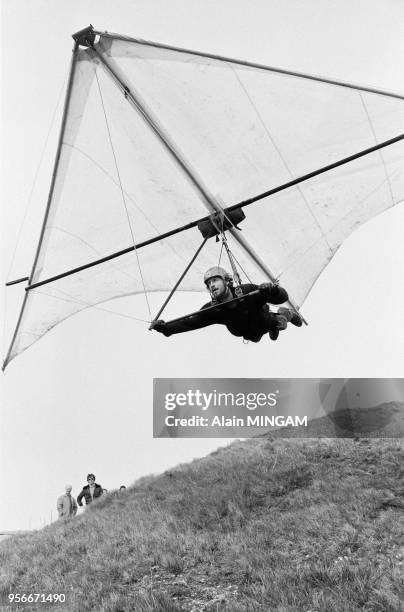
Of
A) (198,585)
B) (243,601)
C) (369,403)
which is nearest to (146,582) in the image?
(198,585)

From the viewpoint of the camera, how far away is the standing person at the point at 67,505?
9.02 m

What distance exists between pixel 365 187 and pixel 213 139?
2.23 m

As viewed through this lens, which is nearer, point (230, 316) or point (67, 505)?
point (230, 316)

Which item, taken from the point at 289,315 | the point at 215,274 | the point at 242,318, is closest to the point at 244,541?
the point at 289,315

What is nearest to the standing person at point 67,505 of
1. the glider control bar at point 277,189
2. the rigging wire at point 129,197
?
the glider control bar at point 277,189

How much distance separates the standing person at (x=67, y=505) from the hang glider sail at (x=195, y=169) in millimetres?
2512

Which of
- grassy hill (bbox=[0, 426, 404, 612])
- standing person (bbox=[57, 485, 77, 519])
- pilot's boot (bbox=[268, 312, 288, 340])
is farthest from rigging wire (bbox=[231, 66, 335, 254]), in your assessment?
standing person (bbox=[57, 485, 77, 519])

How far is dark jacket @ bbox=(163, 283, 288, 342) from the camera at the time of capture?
5297 millimetres

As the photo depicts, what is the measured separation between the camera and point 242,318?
558 cm

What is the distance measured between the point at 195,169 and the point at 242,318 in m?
2.57

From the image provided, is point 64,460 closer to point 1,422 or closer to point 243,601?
point 1,422

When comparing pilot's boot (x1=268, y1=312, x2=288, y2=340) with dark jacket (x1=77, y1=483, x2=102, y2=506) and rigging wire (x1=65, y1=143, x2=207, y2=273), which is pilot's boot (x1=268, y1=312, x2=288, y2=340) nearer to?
rigging wire (x1=65, y1=143, x2=207, y2=273)

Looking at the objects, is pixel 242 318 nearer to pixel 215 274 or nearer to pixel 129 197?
pixel 215 274

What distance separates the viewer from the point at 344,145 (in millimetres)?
6617
